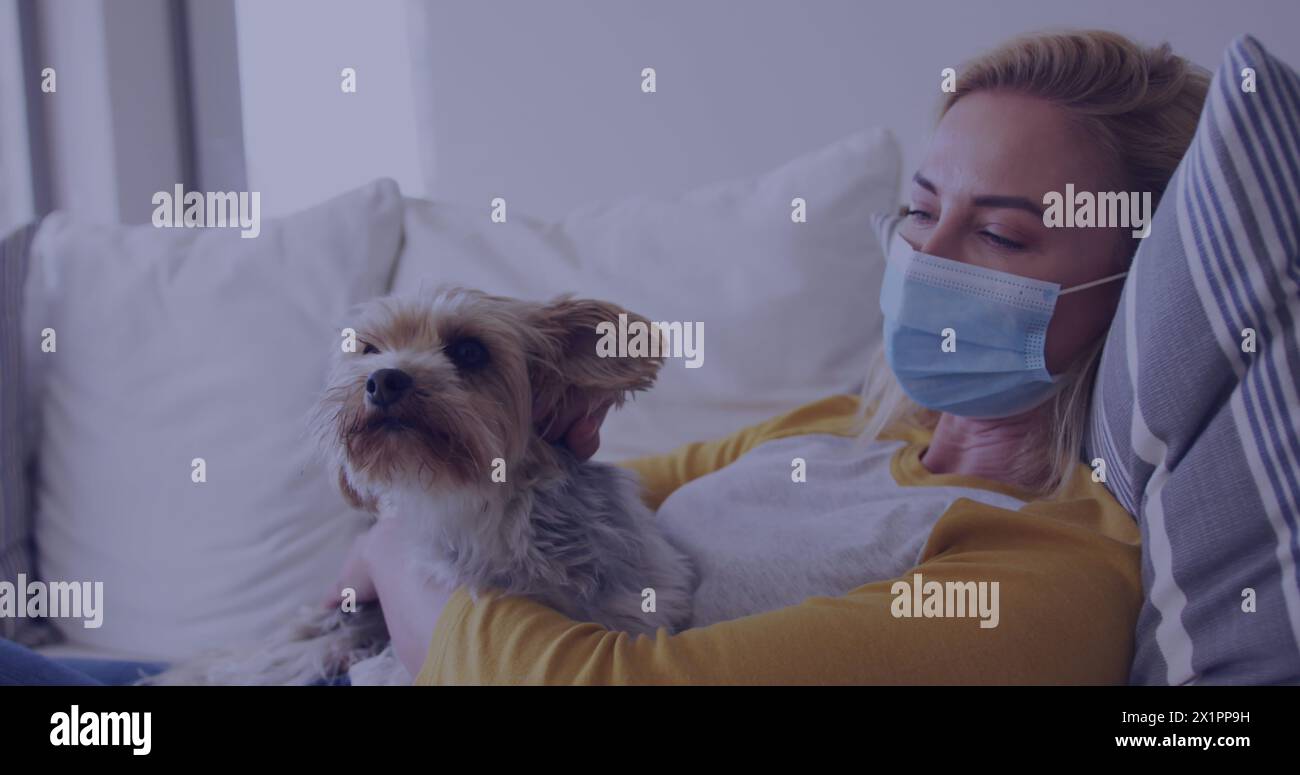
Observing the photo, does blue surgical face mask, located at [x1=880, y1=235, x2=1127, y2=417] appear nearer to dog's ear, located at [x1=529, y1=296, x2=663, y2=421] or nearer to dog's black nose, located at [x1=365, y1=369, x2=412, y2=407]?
dog's ear, located at [x1=529, y1=296, x2=663, y2=421]

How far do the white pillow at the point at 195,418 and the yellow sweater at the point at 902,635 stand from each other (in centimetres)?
68

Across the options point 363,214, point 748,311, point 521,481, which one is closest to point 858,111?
point 748,311

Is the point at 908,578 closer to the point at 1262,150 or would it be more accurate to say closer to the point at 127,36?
the point at 1262,150

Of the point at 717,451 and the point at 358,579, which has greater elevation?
the point at 717,451

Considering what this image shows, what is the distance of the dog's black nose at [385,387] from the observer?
38.2 inches

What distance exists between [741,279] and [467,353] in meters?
0.64

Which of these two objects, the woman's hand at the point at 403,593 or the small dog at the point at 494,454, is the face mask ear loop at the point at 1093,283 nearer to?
the small dog at the point at 494,454

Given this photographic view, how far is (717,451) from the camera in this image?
1.49 m

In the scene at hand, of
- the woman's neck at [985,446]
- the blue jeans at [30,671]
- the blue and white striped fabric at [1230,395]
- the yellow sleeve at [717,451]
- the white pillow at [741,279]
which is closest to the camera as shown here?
the blue and white striped fabric at [1230,395]

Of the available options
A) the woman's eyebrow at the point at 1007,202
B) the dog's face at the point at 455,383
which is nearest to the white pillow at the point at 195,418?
the dog's face at the point at 455,383

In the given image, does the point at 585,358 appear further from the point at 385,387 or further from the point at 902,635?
the point at 902,635

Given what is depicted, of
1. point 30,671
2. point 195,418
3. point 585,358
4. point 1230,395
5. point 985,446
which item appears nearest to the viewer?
point 1230,395

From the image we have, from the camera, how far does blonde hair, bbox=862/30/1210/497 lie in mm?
1142

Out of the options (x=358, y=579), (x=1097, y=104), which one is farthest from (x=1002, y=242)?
(x=358, y=579)
